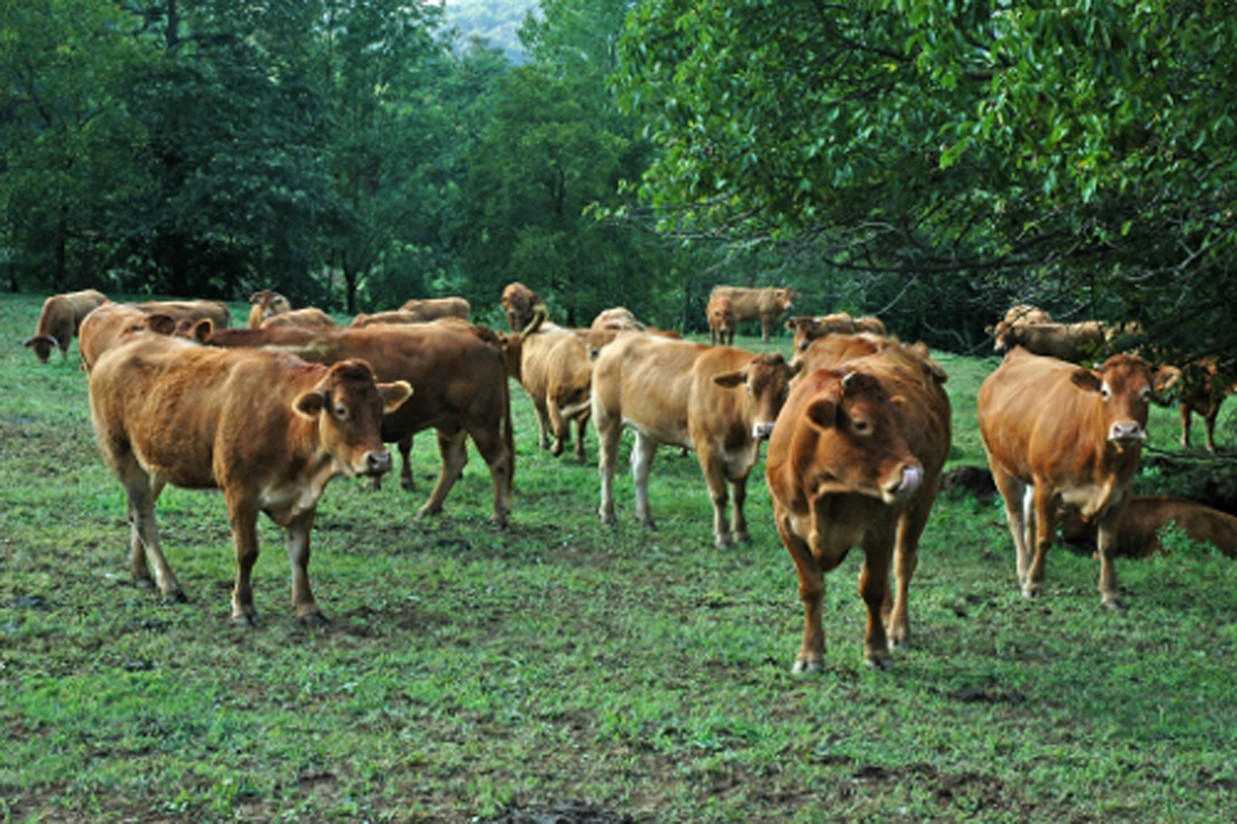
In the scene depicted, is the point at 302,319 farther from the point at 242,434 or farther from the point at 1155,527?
the point at 1155,527

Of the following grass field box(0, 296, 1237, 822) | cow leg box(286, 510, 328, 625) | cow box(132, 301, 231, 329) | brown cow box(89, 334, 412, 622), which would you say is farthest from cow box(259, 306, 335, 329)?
cow leg box(286, 510, 328, 625)

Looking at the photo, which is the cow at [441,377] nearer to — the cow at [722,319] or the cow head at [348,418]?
the cow head at [348,418]

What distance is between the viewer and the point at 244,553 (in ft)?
26.4

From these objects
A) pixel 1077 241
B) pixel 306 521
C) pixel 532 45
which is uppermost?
pixel 532 45

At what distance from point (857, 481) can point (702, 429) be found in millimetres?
4566

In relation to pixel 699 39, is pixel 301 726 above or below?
below

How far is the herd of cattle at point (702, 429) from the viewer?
7.29 metres

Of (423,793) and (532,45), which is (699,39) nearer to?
(423,793)

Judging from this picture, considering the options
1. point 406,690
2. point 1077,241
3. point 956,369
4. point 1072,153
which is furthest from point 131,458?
point 956,369

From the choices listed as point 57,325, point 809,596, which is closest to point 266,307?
point 57,325

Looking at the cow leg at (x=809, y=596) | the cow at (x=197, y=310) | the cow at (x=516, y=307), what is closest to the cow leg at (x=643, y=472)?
the cow leg at (x=809, y=596)

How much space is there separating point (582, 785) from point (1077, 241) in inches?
262

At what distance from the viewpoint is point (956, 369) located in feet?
93.0

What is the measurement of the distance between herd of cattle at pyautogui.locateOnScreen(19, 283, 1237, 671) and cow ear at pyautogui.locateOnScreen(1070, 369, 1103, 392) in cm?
2
